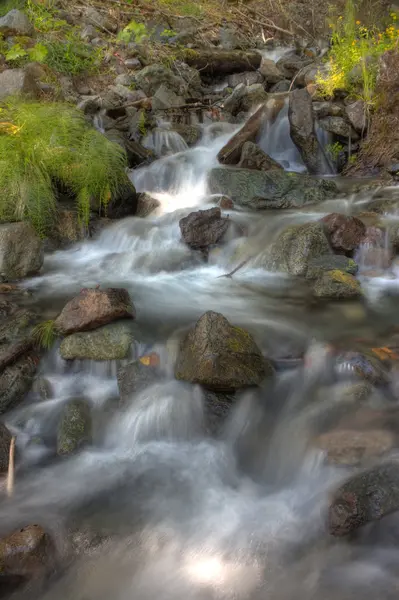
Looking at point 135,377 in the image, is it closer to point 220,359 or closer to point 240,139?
point 220,359

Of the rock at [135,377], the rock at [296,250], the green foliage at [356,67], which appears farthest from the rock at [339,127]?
the rock at [135,377]

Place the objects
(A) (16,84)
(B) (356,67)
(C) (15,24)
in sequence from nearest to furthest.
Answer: (A) (16,84) < (B) (356,67) < (C) (15,24)

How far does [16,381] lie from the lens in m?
3.71

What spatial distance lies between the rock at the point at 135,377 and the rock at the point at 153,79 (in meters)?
8.06

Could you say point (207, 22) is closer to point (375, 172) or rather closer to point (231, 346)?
point (375, 172)

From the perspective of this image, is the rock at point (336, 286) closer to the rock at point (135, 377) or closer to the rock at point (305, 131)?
the rock at point (135, 377)

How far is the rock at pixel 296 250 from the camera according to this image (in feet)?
18.2

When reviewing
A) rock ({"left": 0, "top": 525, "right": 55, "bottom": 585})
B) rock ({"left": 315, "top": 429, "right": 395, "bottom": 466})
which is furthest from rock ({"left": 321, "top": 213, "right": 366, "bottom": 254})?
rock ({"left": 0, "top": 525, "right": 55, "bottom": 585})

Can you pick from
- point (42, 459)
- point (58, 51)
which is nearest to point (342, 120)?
point (58, 51)

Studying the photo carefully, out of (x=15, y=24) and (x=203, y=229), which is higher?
(x=15, y=24)

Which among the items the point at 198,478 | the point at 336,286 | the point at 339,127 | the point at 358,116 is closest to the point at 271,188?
the point at 339,127

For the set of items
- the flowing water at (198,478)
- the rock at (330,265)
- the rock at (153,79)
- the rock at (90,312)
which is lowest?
the flowing water at (198,478)

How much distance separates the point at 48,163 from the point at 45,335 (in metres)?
2.93

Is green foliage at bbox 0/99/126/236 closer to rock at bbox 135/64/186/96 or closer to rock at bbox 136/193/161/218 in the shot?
rock at bbox 136/193/161/218
